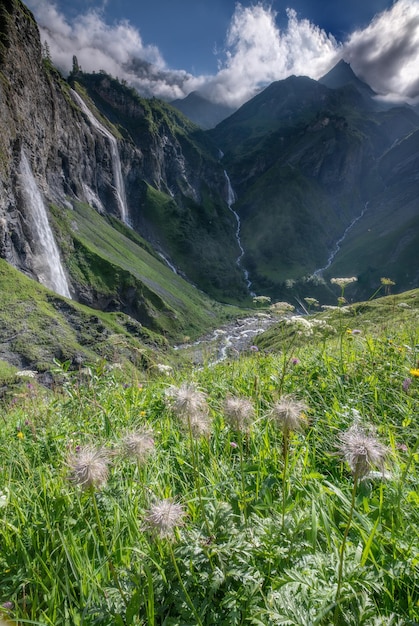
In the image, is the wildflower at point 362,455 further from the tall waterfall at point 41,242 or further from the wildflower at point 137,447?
the tall waterfall at point 41,242

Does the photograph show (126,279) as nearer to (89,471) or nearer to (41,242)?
(41,242)

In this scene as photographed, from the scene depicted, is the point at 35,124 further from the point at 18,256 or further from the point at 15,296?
the point at 15,296

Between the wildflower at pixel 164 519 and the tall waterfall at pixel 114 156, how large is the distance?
203 metres

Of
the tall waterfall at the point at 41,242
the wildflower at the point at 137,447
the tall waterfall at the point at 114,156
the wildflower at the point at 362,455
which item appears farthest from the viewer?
the tall waterfall at the point at 114,156

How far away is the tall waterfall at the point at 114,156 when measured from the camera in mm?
180750

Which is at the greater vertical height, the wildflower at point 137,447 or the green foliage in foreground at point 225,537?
the wildflower at point 137,447

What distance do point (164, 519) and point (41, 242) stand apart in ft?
357

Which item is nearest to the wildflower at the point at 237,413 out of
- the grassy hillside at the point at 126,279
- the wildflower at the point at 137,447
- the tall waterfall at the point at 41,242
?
the wildflower at the point at 137,447

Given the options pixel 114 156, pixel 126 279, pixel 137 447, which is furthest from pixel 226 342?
pixel 114 156

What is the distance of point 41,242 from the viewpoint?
3765 inches

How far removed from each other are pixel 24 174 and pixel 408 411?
11817cm

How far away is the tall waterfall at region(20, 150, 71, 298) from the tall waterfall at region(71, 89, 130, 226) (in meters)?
85.3

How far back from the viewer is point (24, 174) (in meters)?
96.9

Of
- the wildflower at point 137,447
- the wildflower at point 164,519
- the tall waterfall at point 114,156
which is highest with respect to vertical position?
the tall waterfall at point 114,156
